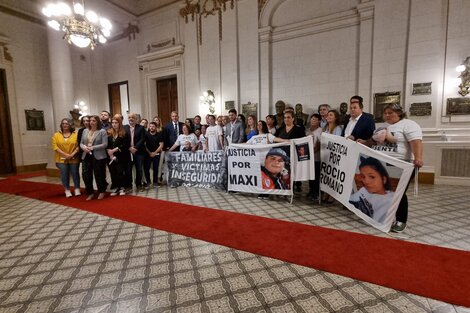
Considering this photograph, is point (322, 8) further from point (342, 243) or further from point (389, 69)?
point (342, 243)

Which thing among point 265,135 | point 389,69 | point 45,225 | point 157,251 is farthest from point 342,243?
point 389,69

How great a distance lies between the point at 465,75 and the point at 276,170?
4966 millimetres

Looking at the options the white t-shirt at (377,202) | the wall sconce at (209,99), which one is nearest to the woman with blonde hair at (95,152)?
the white t-shirt at (377,202)

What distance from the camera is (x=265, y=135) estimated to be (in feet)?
14.3

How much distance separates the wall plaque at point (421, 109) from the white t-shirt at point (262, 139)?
159 inches

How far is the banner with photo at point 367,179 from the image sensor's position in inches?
105

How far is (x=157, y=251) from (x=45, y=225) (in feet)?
6.60

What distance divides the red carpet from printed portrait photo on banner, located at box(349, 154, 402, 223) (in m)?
0.41

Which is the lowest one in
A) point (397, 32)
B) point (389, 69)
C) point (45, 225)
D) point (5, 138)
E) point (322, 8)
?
point (45, 225)

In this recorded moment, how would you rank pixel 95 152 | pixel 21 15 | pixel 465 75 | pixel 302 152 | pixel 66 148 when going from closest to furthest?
pixel 302 152, pixel 95 152, pixel 66 148, pixel 465 75, pixel 21 15

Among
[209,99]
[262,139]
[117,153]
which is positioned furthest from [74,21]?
[262,139]

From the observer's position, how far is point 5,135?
27.4ft

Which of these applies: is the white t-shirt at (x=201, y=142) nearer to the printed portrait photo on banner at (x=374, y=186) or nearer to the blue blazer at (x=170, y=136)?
the blue blazer at (x=170, y=136)

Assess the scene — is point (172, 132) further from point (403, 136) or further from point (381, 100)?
point (381, 100)
